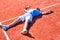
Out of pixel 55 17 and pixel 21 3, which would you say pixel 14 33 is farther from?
pixel 21 3

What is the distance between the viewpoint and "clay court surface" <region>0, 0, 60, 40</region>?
6.44 meters

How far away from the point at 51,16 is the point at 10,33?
6.57 ft

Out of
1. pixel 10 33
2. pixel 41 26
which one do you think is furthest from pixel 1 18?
pixel 41 26

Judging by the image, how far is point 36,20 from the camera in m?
7.41

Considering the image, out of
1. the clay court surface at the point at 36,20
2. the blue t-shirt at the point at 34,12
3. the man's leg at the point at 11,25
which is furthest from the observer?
the blue t-shirt at the point at 34,12

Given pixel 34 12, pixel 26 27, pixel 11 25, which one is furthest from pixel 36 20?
pixel 11 25

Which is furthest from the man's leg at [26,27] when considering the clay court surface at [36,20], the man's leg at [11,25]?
the man's leg at [11,25]

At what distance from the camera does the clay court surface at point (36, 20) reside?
6441 mm

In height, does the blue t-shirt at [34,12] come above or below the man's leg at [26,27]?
above

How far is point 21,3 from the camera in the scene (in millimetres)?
9352

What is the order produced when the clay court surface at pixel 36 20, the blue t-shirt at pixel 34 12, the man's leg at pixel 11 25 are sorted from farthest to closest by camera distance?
1. the blue t-shirt at pixel 34 12
2. the man's leg at pixel 11 25
3. the clay court surface at pixel 36 20

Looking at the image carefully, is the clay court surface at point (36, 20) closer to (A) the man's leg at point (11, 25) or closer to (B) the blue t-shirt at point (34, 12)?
(A) the man's leg at point (11, 25)

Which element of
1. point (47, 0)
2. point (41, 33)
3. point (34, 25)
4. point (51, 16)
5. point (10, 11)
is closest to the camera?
point (41, 33)

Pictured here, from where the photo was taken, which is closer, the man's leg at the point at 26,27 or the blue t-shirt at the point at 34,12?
the man's leg at the point at 26,27
